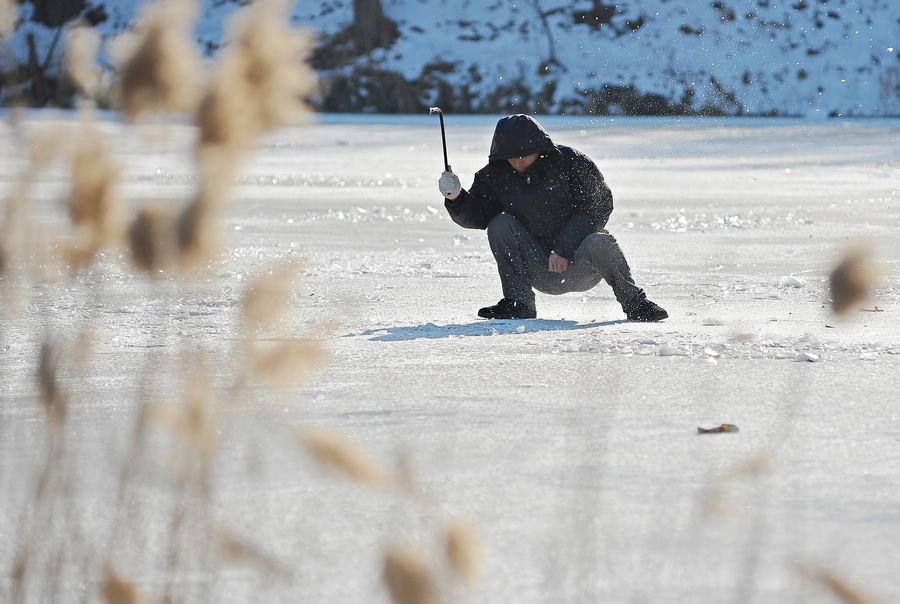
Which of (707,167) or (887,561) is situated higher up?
(887,561)

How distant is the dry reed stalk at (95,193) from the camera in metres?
1.46

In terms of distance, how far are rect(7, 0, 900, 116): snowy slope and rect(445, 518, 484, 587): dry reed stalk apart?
1997 cm

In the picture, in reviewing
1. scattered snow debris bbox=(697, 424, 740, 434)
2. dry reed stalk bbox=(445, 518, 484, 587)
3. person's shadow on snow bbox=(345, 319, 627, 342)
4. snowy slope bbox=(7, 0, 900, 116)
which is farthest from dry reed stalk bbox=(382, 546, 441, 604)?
snowy slope bbox=(7, 0, 900, 116)

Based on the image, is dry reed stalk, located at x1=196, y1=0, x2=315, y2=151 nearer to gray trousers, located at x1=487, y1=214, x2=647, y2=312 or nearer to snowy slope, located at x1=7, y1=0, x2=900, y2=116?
gray trousers, located at x1=487, y1=214, x2=647, y2=312

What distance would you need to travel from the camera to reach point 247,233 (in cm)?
814

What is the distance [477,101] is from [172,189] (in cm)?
1193

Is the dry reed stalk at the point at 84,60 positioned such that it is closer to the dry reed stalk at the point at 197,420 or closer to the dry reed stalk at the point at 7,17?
the dry reed stalk at the point at 7,17

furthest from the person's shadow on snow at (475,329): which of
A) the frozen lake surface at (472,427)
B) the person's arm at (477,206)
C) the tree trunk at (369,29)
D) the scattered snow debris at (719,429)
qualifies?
the tree trunk at (369,29)

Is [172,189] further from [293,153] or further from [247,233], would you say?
[293,153]

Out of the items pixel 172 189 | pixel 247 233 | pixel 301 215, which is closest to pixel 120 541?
pixel 247 233

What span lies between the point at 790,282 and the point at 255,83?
16.3ft

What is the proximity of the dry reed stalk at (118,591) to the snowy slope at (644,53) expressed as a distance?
782 inches

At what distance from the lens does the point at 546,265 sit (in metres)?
5.21

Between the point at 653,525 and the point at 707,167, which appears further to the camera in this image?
the point at 707,167
